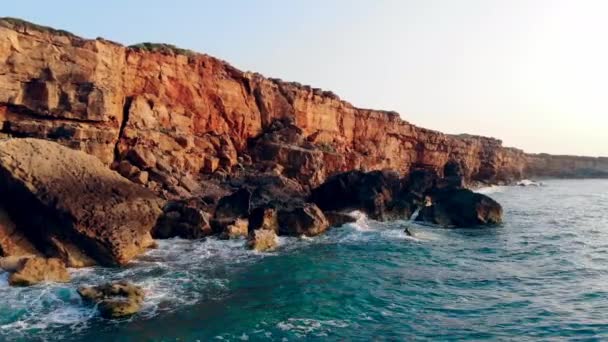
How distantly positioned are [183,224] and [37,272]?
415 inches

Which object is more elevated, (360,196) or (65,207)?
(360,196)

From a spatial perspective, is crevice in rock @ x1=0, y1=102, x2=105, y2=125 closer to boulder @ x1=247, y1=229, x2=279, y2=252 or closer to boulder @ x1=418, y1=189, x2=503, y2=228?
boulder @ x1=247, y1=229, x2=279, y2=252

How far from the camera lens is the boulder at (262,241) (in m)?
26.9

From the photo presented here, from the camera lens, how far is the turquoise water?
50.4 ft

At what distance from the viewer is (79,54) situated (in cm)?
3441

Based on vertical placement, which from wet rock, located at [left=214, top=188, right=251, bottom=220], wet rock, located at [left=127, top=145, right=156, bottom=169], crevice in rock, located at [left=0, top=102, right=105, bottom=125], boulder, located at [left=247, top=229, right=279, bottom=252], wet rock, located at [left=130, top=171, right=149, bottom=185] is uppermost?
crevice in rock, located at [left=0, top=102, right=105, bottom=125]

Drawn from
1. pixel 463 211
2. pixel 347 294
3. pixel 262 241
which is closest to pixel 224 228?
pixel 262 241

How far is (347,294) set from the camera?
1941 centimetres

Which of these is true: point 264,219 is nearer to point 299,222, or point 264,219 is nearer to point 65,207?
point 299,222

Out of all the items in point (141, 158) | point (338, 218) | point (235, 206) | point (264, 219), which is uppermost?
point (141, 158)

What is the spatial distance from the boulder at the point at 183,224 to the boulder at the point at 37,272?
8994 mm

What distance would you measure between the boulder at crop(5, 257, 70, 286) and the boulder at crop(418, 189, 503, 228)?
27825mm

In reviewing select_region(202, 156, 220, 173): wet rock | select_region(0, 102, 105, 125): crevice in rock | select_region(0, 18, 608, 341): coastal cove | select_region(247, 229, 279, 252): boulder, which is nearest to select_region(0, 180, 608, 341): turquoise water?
select_region(0, 18, 608, 341): coastal cove

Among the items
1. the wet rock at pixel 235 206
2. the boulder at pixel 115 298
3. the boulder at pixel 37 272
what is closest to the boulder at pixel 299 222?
the wet rock at pixel 235 206
